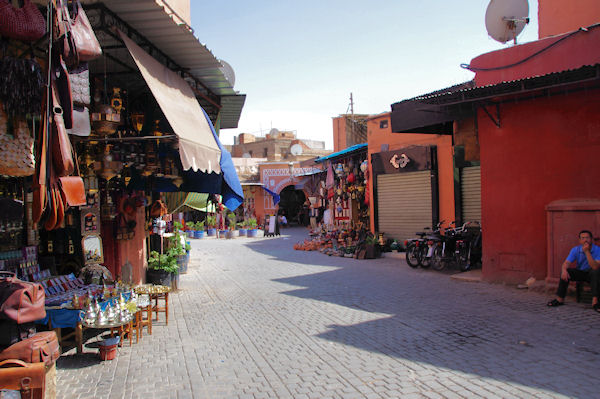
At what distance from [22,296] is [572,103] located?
9.37 metres

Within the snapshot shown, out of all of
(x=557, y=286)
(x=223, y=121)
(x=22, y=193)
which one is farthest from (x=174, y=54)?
(x=557, y=286)

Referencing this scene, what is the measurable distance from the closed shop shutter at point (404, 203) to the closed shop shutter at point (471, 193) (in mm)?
1378

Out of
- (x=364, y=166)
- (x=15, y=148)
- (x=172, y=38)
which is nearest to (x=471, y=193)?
(x=364, y=166)

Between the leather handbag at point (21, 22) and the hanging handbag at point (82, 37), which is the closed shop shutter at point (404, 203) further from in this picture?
the leather handbag at point (21, 22)

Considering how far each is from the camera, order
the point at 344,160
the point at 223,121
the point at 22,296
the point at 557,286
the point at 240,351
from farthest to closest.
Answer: the point at 344,160 < the point at 223,121 < the point at 557,286 < the point at 240,351 < the point at 22,296

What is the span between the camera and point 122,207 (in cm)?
886

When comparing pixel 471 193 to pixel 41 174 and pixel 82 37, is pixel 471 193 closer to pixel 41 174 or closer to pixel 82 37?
pixel 82 37

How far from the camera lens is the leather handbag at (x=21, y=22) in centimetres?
380

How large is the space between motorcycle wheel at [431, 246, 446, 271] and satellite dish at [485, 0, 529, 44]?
551 cm

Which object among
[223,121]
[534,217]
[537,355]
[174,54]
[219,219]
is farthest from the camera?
[219,219]

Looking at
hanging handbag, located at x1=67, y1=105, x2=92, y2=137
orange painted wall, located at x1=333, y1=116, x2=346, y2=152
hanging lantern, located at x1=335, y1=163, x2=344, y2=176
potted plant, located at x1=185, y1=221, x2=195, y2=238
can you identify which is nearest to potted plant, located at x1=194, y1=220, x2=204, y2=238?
potted plant, located at x1=185, y1=221, x2=195, y2=238

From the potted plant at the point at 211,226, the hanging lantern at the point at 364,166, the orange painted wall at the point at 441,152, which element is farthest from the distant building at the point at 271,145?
the orange painted wall at the point at 441,152

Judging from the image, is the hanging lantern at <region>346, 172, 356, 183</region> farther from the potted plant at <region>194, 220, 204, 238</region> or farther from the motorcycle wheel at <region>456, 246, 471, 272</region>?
the potted plant at <region>194, 220, 204, 238</region>

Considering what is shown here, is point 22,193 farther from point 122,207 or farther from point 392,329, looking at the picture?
point 392,329
